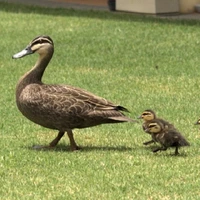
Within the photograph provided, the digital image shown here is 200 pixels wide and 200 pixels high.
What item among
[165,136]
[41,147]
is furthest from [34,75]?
[165,136]

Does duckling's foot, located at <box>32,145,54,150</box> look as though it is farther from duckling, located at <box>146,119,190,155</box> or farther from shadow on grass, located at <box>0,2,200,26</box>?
shadow on grass, located at <box>0,2,200,26</box>

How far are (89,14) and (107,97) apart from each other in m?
9.48

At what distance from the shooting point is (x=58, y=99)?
31.3 feet

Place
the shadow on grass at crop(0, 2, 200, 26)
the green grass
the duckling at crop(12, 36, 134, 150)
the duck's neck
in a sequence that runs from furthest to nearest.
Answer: the shadow on grass at crop(0, 2, 200, 26)
the duck's neck
the duckling at crop(12, 36, 134, 150)
the green grass

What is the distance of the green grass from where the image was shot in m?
8.15

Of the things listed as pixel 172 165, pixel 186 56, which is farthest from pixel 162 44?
pixel 172 165

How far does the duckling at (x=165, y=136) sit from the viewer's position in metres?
9.07

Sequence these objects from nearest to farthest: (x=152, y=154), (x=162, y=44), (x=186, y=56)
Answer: (x=152, y=154) → (x=186, y=56) → (x=162, y=44)

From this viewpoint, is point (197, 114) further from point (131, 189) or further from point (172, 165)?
point (131, 189)

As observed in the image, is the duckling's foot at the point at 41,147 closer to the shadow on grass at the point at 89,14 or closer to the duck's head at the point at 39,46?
the duck's head at the point at 39,46

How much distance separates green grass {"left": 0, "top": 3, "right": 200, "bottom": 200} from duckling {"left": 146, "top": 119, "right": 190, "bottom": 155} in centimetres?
13

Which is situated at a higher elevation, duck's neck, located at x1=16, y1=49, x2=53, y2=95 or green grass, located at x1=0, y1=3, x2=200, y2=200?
duck's neck, located at x1=16, y1=49, x2=53, y2=95

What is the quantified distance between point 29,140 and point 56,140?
1.44 ft

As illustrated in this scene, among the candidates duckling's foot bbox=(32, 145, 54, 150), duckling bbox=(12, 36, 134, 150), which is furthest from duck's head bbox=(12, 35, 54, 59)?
duckling's foot bbox=(32, 145, 54, 150)
